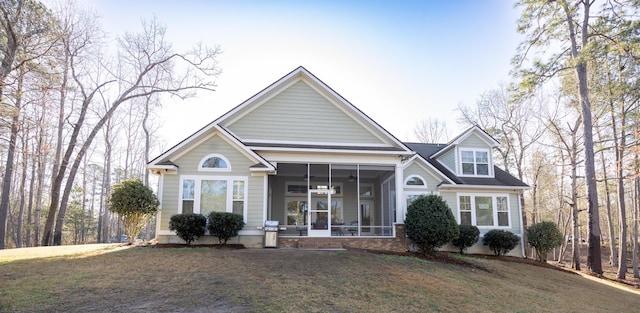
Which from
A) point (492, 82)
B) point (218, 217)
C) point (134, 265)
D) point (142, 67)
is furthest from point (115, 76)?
point (492, 82)

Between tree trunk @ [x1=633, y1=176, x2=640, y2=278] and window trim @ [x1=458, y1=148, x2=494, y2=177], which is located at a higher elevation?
window trim @ [x1=458, y1=148, x2=494, y2=177]

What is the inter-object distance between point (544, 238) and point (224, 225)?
13581mm

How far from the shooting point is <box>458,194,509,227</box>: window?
16.4 meters

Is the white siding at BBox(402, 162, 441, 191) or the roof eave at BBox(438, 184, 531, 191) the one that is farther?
the white siding at BBox(402, 162, 441, 191)

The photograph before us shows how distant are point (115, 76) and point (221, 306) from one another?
23940mm

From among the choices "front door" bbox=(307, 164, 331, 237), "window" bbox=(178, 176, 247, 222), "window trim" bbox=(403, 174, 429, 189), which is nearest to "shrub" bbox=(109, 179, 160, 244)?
"window" bbox=(178, 176, 247, 222)

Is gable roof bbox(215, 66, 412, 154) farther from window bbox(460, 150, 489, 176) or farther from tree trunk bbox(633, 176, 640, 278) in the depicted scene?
tree trunk bbox(633, 176, 640, 278)

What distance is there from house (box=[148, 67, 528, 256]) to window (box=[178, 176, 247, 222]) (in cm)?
4

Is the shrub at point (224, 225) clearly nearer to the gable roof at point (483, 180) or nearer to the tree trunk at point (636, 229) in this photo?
the gable roof at point (483, 180)

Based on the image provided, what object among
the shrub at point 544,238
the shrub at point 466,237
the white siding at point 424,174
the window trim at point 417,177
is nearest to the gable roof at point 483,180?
the white siding at point 424,174

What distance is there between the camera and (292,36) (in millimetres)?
12367

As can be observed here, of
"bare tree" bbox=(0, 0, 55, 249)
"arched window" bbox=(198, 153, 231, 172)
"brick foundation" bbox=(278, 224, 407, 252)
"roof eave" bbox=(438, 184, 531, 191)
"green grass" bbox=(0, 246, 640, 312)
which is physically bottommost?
"green grass" bbox=(0, 246, 640, 312)

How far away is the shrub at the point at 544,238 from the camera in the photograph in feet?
52.1

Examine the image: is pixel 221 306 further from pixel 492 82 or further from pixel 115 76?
pixel 492 82
